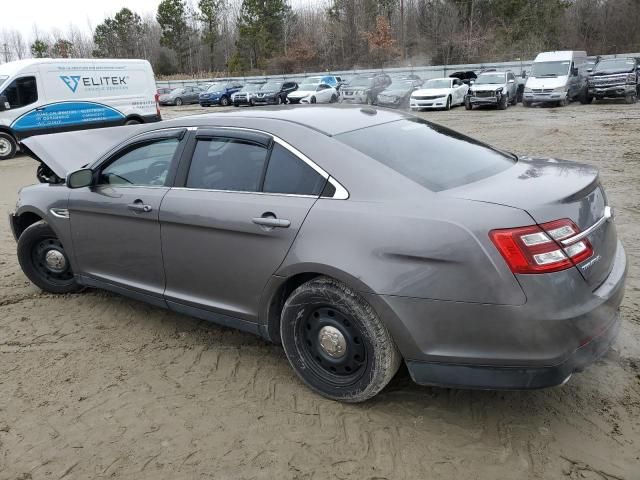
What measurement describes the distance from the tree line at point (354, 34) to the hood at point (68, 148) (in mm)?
45389

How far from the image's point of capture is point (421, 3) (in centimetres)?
5672

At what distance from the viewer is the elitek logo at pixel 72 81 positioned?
15.9 meters

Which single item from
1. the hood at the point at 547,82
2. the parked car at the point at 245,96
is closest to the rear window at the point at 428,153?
the hood at the point at 547,82

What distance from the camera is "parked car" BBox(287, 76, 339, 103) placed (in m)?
27.1

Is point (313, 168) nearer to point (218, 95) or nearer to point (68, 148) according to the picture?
point (68, 148)

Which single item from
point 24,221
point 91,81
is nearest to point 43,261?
point 24,221

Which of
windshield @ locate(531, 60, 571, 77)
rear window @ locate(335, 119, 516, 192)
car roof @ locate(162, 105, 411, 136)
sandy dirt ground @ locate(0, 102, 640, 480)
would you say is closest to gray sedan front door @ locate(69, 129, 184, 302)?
car roof @ locate(162, 105, 411, 136)

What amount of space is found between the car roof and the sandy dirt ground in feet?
5.02

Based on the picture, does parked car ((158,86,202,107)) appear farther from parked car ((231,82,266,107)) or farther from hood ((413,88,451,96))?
hood ((413,88,451,96))

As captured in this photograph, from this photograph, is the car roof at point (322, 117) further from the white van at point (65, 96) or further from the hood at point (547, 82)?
the hood at point (547, 82)

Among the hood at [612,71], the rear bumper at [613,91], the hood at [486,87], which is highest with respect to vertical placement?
the hood at [612,71]

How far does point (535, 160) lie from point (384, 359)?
1.71 metres

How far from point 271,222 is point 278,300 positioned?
0.48 meters

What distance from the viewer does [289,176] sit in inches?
121
